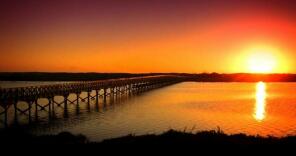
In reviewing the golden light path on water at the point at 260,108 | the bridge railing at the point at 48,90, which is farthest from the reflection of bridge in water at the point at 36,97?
the golden light path on water at the point at 260,108

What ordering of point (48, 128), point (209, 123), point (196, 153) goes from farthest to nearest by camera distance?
point (209, 123) → point (48, 128) → point (196, 153)

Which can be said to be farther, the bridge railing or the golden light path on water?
the golden light path on water

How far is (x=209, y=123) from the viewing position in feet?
123

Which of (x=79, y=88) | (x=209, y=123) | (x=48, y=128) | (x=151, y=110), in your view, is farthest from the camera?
(x=79, y=88)

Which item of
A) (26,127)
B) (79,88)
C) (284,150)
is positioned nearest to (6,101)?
(26,127)

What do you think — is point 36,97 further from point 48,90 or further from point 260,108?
point 260,108

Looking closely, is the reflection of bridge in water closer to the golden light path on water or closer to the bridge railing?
the bridge railing

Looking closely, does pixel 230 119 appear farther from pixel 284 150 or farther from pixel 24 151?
pixel 24 151

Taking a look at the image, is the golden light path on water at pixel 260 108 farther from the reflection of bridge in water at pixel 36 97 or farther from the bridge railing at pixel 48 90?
the bridge railing at pixel 48 90

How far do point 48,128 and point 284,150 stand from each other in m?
21.3

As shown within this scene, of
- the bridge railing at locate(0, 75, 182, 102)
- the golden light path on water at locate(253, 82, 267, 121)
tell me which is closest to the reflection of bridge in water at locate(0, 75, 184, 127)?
the bridge railing at locate(0, 75, 182, 102)

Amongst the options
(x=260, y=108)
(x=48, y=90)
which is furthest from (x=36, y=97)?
(x=260, y=108)

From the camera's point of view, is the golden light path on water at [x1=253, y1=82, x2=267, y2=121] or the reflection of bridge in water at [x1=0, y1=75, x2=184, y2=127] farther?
the golden light path on water at [x1=253, y1=82, x2=267, y2=121]

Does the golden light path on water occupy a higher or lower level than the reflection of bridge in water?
lower
